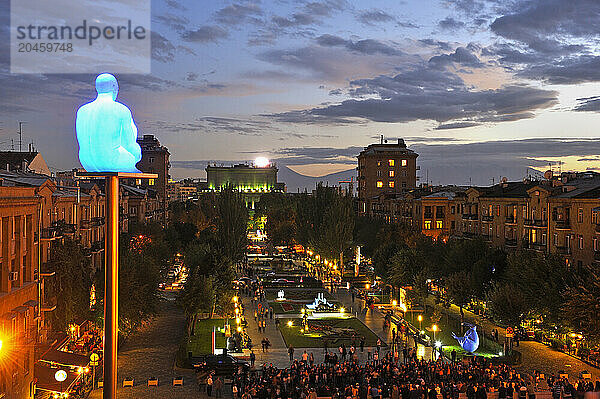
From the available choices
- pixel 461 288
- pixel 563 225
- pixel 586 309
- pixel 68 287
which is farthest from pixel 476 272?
pixel 68 287

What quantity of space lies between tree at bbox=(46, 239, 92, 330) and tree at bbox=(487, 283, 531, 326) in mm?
26870

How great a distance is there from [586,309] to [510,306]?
7057 millimetres

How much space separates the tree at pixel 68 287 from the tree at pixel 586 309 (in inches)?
1145

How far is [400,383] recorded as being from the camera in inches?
1118

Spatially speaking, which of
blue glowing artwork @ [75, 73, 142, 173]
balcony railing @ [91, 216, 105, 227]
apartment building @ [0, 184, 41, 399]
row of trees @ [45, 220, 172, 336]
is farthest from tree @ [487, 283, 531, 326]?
blue glowing artwork @ [75, 73, 142, 173]

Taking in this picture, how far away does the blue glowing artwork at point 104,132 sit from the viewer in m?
11.1

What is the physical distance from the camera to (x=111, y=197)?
11.9 meters

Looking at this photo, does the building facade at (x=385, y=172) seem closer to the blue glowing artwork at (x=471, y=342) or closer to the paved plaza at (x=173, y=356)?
the paved plaza at (x=173, y=356)

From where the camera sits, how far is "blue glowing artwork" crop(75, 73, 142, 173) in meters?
11.1

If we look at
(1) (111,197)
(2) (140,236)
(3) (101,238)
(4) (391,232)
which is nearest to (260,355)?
(3) (101,238)

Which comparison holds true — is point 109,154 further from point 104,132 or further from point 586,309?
point 586,309

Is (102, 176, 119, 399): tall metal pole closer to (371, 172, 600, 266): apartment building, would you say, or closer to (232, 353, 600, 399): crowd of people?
(232, 353, 600, 399): crowd of people

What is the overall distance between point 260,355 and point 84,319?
11.4 m

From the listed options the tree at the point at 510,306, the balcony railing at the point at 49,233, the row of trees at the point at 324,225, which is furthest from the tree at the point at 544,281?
the balcony railing at the point at 49,233
